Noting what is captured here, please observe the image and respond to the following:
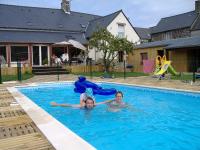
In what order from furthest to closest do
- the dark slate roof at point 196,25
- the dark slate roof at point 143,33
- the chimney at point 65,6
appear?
the dark slate roof at point 143,33 < the dark slate roof at point 196,25 < the chimney at point 65,6

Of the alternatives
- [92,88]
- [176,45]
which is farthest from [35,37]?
[92,88]

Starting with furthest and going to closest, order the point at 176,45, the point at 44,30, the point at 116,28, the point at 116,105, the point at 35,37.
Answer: the point at 116,28
the point at 44,30
the point at 35,37
the point at 176,45
the point at 116,105

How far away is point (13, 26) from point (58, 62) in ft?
21.0

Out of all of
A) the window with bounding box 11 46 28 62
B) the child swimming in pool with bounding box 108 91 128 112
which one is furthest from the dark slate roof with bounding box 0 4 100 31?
the child swimming in pool with bounding box 108 91 128 112

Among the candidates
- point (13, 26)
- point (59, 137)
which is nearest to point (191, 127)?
point (59, 137)

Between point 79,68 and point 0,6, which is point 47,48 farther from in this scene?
point 0,6

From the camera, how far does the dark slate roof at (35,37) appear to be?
25.2 meters

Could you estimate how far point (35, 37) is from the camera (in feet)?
87.1

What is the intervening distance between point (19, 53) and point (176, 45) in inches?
568

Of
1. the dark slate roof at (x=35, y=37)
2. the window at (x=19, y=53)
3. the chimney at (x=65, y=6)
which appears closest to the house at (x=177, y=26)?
the dark slate roof at (x=35, y=37)

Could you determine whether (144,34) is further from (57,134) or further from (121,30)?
(57,134)

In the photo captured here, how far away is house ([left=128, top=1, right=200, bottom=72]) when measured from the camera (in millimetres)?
22609

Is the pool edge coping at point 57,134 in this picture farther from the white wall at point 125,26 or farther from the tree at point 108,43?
the white wall at point 125,26

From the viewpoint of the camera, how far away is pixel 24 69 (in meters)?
22.7
